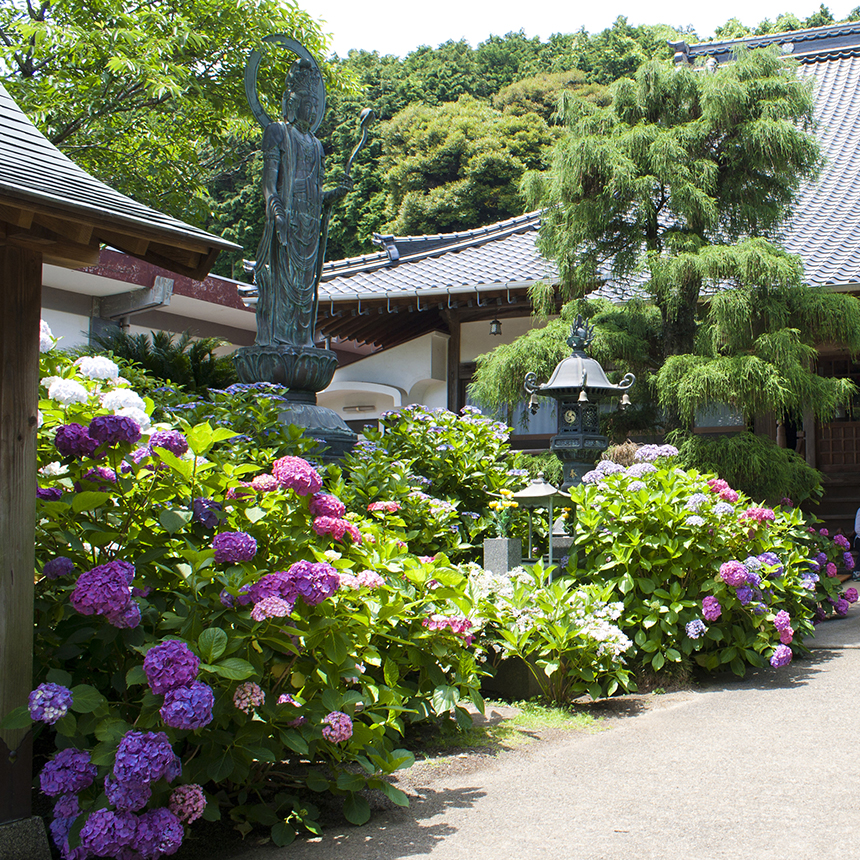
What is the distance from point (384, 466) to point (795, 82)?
5099 millimetres

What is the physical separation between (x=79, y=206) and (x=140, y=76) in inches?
276

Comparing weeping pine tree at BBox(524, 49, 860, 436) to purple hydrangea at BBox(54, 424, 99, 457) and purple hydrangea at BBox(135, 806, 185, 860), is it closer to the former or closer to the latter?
purple hydrangea at BBox(54, 424, 99, 457)

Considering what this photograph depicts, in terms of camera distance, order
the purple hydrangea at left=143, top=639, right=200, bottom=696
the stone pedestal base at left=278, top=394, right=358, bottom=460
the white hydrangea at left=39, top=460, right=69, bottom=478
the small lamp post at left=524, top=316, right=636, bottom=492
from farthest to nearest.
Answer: the small lamp post at left=524, top=316, right=636, bottom=492 < the stone pedestal base at left=278, top=394, right=358, bottom=460 < the white hydrangea at left=39, top=460, right=69, bottom=478 < the purple hydrangea at left=143, top=639, right=200, bottom=696

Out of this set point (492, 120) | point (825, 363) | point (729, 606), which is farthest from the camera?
point (492, 120)

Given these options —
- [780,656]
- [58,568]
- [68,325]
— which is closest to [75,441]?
[58,568]

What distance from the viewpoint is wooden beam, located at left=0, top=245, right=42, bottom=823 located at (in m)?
2.50

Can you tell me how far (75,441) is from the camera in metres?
2.76

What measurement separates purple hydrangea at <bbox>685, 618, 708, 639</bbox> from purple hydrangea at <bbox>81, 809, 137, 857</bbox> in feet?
11.0

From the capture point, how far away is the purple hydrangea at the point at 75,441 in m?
2.76

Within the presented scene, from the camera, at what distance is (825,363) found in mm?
10578

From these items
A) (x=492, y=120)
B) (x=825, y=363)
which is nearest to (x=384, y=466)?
(x=825, y=363)

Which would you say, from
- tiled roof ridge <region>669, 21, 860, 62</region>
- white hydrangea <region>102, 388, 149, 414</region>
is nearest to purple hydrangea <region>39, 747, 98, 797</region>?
white hydrangea <region>102, 388, 149, 414</region>

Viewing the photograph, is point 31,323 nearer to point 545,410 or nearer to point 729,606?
point 729,606

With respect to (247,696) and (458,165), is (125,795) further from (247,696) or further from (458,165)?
(458,165)
